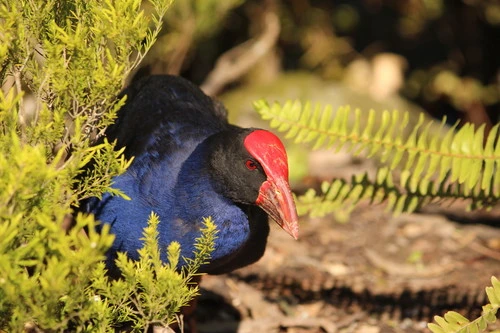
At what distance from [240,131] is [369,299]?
1.93 meters

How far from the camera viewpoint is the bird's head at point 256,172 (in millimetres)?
3197

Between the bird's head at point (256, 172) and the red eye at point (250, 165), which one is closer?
the bird's head at point (256, 172)

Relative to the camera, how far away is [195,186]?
11.3 ft

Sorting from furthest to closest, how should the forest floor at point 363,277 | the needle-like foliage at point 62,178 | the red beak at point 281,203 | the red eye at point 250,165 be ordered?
the forest floor at point 363,277
the red eye at point 250,165
the red beak at point 281,203
the needle-like foliage at point 62,178

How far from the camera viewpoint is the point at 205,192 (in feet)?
11.3

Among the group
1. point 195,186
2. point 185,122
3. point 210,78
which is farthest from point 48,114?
point 210,78

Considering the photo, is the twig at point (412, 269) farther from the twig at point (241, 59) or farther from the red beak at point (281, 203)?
the twig at point (241, 59)

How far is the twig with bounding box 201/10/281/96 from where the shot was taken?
6859 millimetres

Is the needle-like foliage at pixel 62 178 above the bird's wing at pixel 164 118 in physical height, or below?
above

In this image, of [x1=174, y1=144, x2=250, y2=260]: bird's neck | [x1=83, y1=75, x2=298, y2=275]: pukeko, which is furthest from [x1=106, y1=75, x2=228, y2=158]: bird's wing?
[x1=174, y1=144, x2=250, y2=260]: bird's neck

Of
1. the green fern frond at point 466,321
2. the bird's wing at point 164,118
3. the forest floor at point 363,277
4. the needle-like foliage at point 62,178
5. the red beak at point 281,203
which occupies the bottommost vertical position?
the forest floor at point 363,277

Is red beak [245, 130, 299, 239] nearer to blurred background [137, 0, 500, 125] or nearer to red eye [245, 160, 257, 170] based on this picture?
red eye [245, 160, 257, 170]

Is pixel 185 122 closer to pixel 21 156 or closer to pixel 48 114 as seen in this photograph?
pixel 48 114

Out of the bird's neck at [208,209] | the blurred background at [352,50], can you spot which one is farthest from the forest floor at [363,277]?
the blurred background at [352,50]
